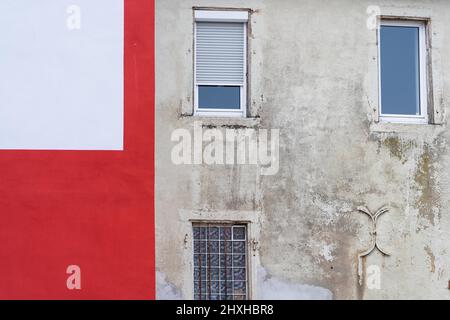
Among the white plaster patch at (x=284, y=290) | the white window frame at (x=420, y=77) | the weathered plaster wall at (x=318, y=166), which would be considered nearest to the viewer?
the white plaster patch at (x=284, y=290)

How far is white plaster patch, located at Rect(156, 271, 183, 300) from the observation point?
1445 centimetres

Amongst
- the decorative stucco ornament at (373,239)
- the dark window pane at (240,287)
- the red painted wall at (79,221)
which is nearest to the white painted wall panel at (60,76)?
the red painted wall at (79,221)

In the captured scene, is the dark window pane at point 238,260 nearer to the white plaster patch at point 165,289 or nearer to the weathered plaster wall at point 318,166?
the weathered plaster wall at point 318,166

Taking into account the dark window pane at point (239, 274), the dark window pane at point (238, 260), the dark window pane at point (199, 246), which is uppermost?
the dark window pane at point (199, 246)

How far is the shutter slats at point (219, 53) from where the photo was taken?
15133 mm

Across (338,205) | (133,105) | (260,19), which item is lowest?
(338,205)

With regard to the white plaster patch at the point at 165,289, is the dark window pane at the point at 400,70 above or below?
above

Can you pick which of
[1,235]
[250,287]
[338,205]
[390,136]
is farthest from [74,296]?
[390,136]

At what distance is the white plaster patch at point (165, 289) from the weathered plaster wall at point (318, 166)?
1 centimetres

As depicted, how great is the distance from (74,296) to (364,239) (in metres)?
3.67

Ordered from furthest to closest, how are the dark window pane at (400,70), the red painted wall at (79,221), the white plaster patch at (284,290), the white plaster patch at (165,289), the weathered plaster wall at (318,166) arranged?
the dark window pane at (400,70), the weathered plaster wall at (318,166), the white plaster patch at (284,290), the white plaster patch at (165,289), the red painted wall at (79,221)

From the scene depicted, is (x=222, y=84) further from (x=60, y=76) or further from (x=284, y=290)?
(x=284, y=290)

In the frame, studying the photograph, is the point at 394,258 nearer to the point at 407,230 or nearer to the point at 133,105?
the point at 407,230

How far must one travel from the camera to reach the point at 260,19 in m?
15.1
